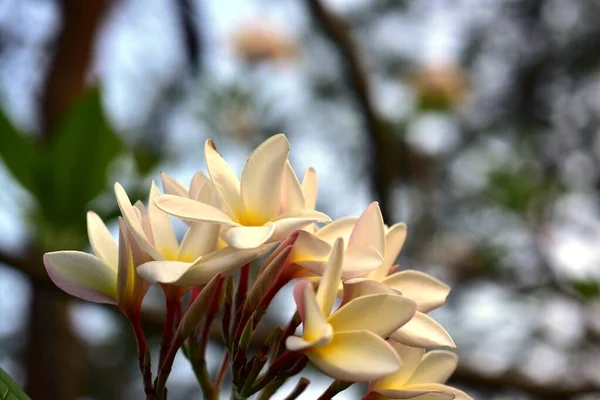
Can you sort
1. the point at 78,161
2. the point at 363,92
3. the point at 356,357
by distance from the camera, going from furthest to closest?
the point at 363,92 < the point at 78,161 < the point at 356,357

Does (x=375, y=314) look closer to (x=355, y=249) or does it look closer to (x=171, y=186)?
(x=355, y=249)

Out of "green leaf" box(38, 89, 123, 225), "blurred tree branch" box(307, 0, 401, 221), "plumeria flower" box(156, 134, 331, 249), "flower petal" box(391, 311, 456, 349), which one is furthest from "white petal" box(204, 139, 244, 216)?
"blurred tree branch" box(307, 0, 401, 221)

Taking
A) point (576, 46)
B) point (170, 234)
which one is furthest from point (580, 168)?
point (170, 234)

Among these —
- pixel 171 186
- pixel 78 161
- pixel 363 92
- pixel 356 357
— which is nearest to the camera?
pixel 356 357

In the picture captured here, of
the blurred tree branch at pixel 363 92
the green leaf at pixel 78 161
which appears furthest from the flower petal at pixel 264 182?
the blurred tree branch at pixel 363 92

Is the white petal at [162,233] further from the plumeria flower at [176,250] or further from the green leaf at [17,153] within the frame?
the green leaf at [17,153]

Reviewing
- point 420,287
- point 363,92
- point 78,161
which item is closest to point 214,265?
point 420,287
